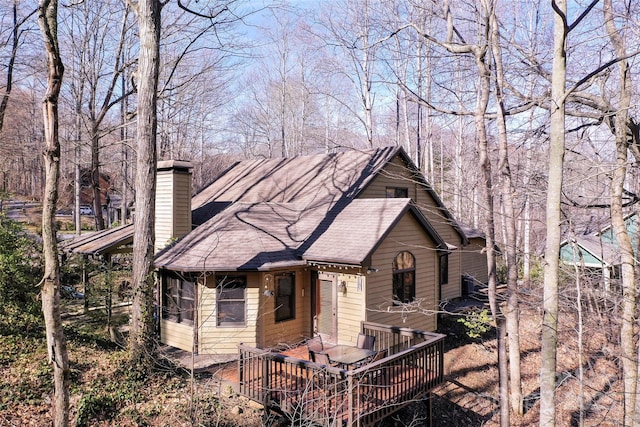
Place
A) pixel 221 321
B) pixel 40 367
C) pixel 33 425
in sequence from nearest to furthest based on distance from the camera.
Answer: pixel 33 425, pixel 40 367, pixel 221 321

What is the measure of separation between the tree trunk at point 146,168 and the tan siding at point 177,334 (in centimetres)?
292

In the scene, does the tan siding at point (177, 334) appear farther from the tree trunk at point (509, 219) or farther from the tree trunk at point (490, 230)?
the tree trunk at point (509, 219)

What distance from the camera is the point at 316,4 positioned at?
19719 mm

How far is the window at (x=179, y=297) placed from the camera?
37.9 feet

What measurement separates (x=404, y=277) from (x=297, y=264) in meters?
3.25

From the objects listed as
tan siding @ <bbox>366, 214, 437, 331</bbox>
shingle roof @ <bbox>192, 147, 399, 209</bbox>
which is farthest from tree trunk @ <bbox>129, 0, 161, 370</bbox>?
shingle roof @ <bbox>192, 147, 399, 209</bbox>

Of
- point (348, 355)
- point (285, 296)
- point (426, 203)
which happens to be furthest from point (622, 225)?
point (426, 203)

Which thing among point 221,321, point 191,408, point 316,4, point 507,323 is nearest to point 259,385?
point 191,408

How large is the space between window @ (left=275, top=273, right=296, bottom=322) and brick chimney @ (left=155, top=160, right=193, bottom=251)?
3755 millimetres

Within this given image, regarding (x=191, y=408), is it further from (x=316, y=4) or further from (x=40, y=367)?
(x=316, y=4)

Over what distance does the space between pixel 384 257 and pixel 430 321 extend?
318 centimetres

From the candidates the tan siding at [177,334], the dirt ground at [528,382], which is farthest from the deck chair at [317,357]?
the tan siding at [177,334]

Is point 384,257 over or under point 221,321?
over

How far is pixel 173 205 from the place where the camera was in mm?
13227
